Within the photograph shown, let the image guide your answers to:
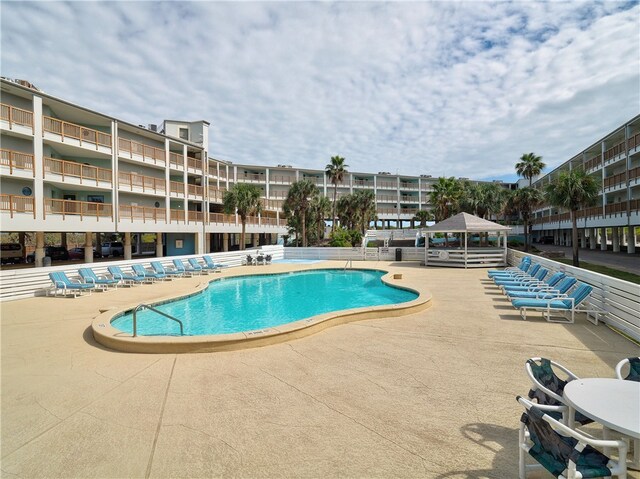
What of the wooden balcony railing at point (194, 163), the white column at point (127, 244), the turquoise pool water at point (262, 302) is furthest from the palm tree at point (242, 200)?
the turquoise pool water at point (262, 302)

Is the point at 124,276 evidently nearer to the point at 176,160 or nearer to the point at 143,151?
the point at 143,151

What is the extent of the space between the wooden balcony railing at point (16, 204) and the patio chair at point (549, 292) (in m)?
22.6

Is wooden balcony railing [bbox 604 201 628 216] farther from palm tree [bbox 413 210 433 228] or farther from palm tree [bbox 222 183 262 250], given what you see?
palm tree [bbox 222 183 262 250]

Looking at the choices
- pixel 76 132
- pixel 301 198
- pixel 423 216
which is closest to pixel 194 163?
pixel 76 132

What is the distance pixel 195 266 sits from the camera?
20.6 m

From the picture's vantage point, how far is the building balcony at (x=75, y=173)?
→ 19148 millimetres

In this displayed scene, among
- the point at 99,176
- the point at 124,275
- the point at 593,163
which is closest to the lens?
the point at 124,275

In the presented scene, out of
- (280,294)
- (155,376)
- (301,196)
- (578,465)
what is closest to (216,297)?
(280,294)

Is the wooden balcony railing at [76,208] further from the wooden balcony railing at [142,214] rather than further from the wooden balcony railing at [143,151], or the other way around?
the wooden balcony railing at [143,151]

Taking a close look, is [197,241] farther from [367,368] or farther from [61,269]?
[367,368]

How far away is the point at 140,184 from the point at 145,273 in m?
10.7

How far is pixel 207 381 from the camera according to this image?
528 centimetres

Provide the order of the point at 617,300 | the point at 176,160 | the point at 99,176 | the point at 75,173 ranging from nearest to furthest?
1. the point at 617,300
2. the point at 75,173
3. the point at 99,176
4. the point at 176,160

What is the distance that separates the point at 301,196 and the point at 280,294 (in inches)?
877
